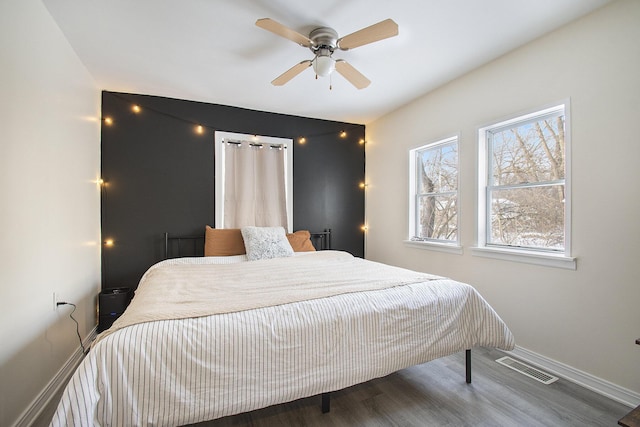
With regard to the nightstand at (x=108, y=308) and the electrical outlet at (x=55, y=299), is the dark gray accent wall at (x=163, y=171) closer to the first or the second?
the nightstand at (x=108, y=308)

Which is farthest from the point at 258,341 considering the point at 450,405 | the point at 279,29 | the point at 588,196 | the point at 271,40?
the point at 588,196

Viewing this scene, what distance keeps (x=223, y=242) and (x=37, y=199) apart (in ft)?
5.72

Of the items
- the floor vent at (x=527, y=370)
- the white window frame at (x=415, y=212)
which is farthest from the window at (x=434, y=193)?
the floor vent at (x=527, y=370)

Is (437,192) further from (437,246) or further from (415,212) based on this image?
(437,246)

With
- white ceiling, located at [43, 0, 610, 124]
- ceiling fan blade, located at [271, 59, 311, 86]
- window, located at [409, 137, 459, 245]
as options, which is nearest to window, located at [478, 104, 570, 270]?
window, located at [409, 137, 459, 245]

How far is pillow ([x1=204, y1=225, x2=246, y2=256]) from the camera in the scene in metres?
3.34

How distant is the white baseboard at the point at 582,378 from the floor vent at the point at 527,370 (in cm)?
7

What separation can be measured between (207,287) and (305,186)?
2.41m

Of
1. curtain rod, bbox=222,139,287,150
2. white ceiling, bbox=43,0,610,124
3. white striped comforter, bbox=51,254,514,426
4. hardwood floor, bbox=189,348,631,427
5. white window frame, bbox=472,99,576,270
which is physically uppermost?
white ceiling, bbox=43,0,610,124

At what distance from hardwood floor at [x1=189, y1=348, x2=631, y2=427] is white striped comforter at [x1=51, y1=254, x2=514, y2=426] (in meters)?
0.29

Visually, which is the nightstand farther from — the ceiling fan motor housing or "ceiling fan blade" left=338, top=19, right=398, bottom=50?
"ceiling fan blade" left=338, top=19, right=398, bottom=50

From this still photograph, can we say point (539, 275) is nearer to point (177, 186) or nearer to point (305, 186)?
point (305, 186)

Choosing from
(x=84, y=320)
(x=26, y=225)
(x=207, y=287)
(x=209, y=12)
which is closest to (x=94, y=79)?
(x=209, y=12)

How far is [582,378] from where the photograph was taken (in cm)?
200
